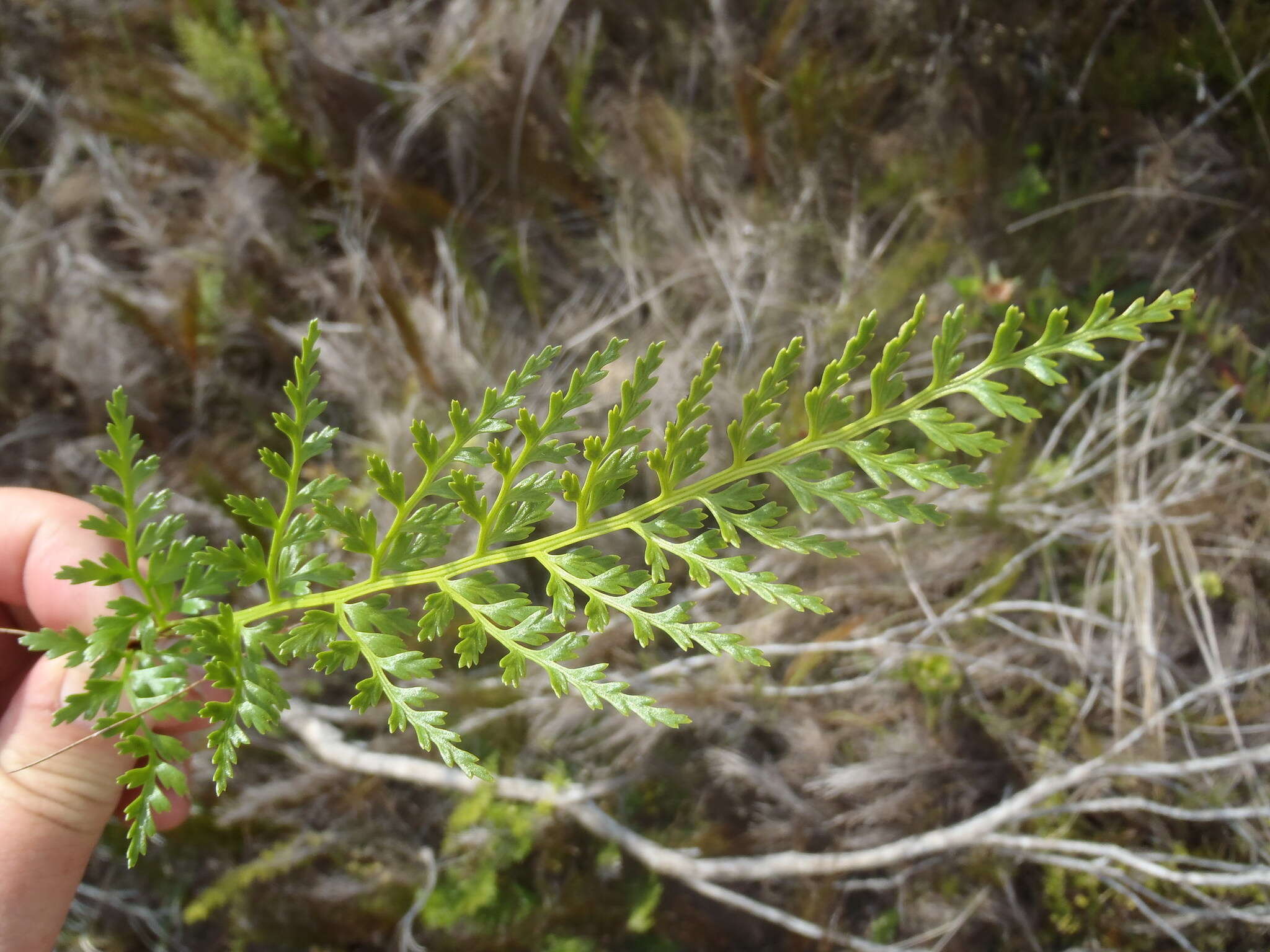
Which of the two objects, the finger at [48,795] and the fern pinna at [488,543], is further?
the finger at [48,795]

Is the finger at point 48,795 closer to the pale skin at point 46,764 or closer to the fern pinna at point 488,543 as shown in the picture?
the pale skin at point 46,764

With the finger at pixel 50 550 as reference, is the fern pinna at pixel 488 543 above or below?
above

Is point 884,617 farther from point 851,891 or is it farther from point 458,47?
point 458,47

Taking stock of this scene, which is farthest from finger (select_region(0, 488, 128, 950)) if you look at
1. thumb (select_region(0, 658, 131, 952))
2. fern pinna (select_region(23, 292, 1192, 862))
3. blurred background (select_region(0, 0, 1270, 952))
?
blurred background (select_region(0, 0, 1270, 952))

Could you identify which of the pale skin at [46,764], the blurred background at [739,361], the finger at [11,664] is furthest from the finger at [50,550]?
the blurred background at [739,361]

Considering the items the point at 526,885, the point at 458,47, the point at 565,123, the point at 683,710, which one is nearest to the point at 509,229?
the point at 565,123

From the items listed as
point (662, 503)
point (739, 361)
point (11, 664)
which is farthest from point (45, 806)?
point (739, 361)
